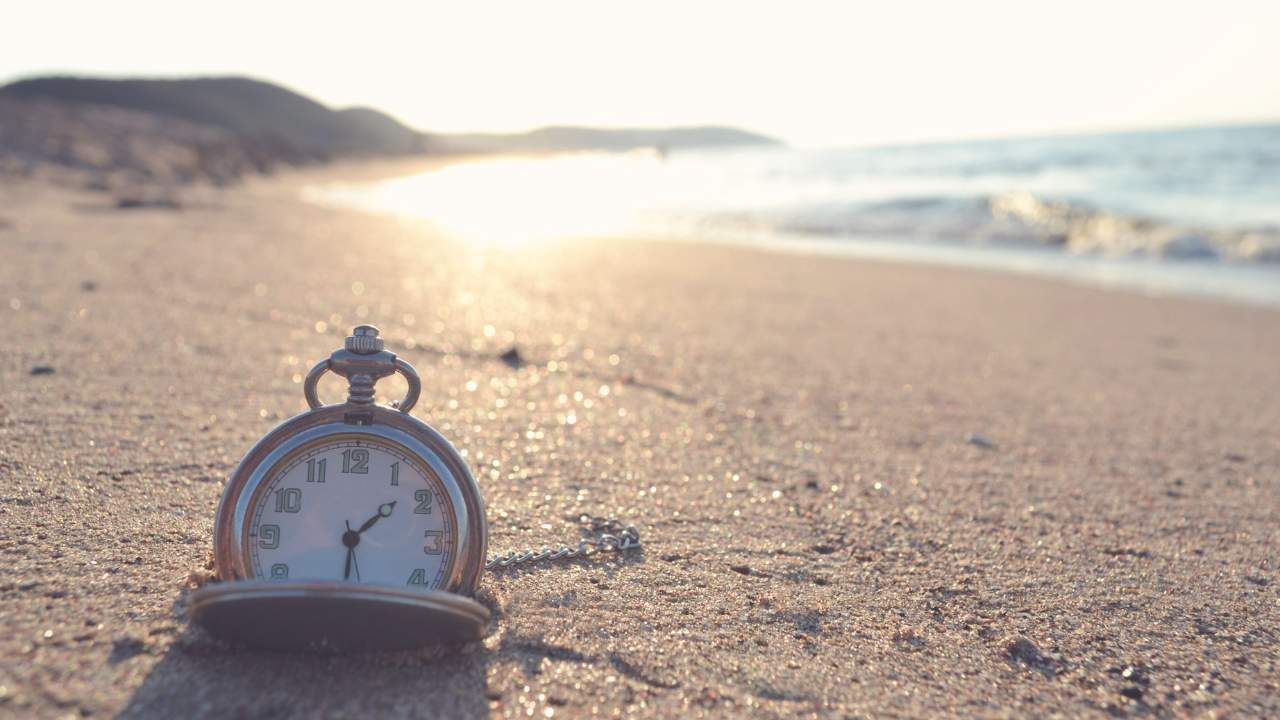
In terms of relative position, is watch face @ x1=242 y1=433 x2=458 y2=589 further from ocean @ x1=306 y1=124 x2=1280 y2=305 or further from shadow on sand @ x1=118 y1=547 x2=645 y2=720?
ocean @ x1=306 y1=124 x2=1280 y2=305

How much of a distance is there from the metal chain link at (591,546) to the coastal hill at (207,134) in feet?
39.9

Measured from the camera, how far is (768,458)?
3.19 m

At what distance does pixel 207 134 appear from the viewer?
36.0 metres

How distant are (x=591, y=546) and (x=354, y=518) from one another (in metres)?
0.69

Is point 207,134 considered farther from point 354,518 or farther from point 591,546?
point 354,518

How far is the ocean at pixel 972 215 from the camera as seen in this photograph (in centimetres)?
1286

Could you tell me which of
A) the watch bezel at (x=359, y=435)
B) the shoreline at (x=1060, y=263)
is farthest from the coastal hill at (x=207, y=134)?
the watch bezel at (x=359, y=435)

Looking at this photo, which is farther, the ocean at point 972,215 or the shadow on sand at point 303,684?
the ocean at point 972,215

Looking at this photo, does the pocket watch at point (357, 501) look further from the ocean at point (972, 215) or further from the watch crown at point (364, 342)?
the ocean at point (972, 215)

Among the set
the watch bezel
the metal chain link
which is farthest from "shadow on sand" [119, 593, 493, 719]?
the metal chain link

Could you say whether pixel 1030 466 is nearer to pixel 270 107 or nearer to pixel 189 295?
pixel 189 295

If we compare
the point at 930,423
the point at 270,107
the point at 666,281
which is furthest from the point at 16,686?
the point at 270,107

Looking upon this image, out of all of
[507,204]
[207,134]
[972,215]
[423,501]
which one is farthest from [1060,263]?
[207,134]

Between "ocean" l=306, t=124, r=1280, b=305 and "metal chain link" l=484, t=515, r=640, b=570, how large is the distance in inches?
325
